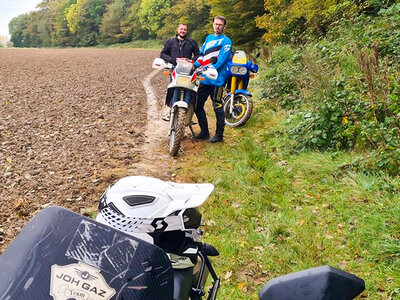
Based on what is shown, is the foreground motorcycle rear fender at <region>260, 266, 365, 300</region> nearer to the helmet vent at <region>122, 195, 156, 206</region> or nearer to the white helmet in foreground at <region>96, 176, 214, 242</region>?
the white helmet in foreground at <region>96, 176, 214, 242</region>

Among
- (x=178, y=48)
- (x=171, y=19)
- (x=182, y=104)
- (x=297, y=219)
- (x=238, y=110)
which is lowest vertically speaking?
(x=297, y=219)

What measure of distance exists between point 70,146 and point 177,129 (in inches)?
83.4

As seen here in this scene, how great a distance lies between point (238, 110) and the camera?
8.19 meters

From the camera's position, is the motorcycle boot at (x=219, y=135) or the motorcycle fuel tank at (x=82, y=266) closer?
the motorcycle fuel tank at (x=82, y=266)

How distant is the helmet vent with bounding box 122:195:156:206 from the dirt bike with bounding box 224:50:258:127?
6.16 meters

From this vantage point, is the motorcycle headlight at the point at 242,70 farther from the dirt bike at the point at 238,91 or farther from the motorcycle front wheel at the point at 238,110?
the motorcycle front wheel at the point at 238,110

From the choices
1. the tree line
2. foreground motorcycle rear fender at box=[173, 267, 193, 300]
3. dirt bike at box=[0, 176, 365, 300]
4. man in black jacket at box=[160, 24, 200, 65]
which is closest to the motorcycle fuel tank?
dirt bike at box=[0, 176, 365, 300]

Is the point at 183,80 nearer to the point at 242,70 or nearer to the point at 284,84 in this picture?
the point at 242,70

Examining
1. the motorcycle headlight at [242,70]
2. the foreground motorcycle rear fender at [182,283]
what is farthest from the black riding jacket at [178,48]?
the foreground motorcycle rear fender at [182,283]

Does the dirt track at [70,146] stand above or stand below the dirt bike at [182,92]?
below

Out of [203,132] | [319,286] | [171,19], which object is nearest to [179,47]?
[203,132]

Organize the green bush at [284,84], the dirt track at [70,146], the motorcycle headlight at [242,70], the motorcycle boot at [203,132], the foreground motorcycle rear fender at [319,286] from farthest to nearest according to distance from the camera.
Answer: the green bush at [284,84] < the motorcycle headlight at [242,70] < the motorcycle boot at [203,132] < the dirt track at [70,146] < the foreground motorcycle rear fender at [319,286]

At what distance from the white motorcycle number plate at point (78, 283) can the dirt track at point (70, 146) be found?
3.01 m

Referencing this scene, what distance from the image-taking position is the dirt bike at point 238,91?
781cm
